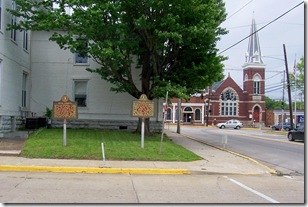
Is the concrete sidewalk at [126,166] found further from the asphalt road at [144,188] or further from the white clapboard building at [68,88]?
the white clapboard building at [68,88]

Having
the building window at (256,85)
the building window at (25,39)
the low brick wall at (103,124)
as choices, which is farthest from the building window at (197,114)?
the building window at (25,39)

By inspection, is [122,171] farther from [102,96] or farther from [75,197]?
[102,96]

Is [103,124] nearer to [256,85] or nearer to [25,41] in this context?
[25,41]

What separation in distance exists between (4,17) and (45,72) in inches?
260

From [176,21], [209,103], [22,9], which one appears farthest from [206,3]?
[209,103]

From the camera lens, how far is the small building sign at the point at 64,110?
15.6 metres

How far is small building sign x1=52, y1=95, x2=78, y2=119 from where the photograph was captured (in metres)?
15.6

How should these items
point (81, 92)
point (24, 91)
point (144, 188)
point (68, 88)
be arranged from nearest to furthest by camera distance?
1. point (144, 188)
2. point (24, 91)
3. point (68, 88)
4. point (81, 92)

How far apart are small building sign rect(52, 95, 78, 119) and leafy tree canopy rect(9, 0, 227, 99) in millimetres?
3089

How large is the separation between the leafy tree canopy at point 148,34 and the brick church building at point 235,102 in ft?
191

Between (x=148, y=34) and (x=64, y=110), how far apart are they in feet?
21.7

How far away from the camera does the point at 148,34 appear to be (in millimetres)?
19594

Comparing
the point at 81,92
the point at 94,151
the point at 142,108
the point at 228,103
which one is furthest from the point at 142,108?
the point at 228,103

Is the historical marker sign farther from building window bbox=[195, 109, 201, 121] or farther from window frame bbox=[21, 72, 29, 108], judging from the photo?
building window bbox=[195, 109, 201, 121]
